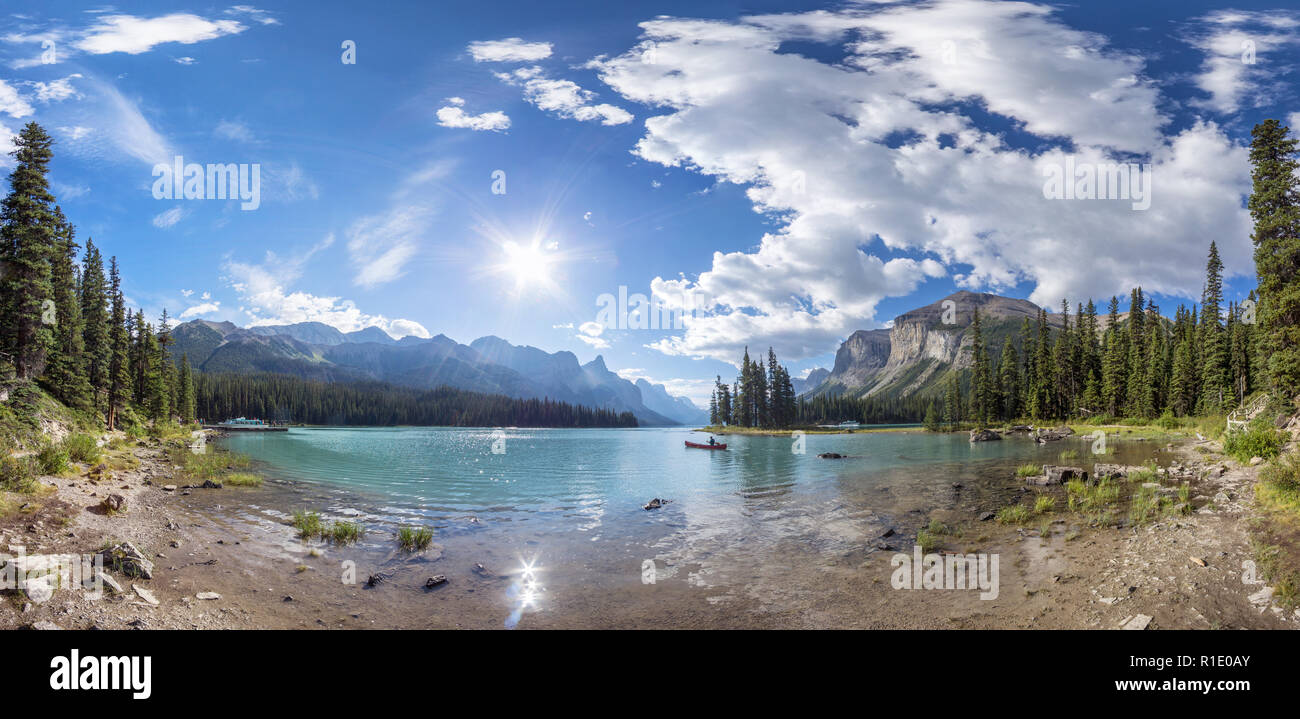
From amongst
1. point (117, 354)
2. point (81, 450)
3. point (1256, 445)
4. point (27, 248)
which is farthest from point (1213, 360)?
point (117, 354)

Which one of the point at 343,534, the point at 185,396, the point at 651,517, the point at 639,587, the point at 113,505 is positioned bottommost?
the point at 651,517

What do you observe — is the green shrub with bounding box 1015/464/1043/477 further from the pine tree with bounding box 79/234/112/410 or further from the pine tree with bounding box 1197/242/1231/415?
the pine tree with bounding box 79/234/112/410

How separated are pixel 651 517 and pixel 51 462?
23.4 m

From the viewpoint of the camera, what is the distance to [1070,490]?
2439cm

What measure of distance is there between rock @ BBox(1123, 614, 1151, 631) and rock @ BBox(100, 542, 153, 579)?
63.7ft

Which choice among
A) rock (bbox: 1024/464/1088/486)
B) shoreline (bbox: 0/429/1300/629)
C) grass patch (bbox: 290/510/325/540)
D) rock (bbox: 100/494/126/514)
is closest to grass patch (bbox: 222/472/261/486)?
shoreline (bbox: 0/429/1300/629)

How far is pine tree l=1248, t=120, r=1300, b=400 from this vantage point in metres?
34.6

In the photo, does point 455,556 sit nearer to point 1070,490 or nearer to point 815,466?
point 1070,490

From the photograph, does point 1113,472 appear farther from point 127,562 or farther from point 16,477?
point 16,477

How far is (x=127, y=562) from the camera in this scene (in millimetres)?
11320

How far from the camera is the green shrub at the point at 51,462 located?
19.1m

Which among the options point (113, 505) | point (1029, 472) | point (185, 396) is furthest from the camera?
point (185, 396)
